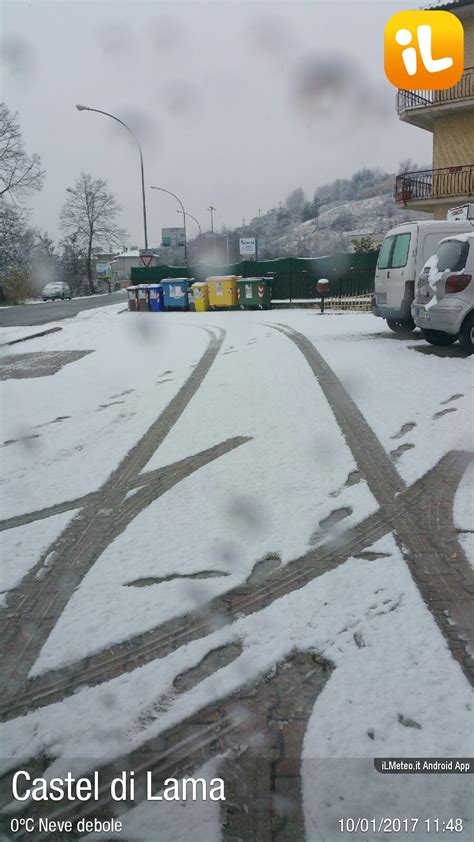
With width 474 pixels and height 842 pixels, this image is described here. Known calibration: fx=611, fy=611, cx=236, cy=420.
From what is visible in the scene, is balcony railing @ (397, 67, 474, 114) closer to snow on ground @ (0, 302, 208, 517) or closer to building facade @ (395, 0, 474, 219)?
building facade @ (395, 0, 474, 219)

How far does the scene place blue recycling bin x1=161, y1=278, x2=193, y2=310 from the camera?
25.4 meters

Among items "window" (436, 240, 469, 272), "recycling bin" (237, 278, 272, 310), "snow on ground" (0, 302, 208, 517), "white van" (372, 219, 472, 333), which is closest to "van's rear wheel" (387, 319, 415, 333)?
"white van" (372, 219, 472, 333)

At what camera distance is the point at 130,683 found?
92.7 inches

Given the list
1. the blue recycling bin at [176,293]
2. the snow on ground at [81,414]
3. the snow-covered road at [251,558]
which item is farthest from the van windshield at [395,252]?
the blue recycling bin at [176,293]

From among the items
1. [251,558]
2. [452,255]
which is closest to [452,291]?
[452,255]

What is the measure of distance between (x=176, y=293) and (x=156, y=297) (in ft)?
3.20

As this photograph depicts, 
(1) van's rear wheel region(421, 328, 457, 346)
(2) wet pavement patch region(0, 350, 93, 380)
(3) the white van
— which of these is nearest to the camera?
(2) wet pavement patch region(0, 350, 93, 380)

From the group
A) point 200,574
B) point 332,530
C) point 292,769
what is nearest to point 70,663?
point 200,574

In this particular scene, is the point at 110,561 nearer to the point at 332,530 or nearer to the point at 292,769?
the point at 332,530

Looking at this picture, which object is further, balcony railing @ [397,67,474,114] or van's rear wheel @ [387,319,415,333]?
balcony railing @ [397,67,474,114]

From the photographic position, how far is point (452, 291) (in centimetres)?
868

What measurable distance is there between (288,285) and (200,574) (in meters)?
24.4

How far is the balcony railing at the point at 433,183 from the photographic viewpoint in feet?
78.1

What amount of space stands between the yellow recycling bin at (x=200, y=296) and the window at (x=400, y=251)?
14.5 meters
